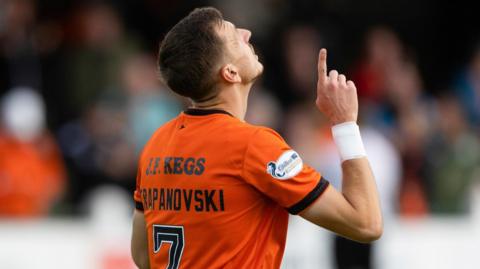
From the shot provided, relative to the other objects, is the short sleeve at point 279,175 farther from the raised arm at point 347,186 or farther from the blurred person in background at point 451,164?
the blurred person in background at point 451,164

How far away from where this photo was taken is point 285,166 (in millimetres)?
3779

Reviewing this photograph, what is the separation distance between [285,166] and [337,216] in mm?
277

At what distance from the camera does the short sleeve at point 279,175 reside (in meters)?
3.77

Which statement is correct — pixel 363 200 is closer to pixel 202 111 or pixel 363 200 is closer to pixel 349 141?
pixel 349 141

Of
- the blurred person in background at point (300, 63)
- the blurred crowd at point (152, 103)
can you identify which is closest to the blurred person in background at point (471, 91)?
the blurred crowd at point (152, 103)

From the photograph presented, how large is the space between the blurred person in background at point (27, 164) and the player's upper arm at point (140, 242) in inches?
219

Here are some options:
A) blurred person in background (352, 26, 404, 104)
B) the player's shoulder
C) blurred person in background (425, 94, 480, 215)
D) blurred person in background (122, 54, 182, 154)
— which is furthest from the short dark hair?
blurred person in background (352, 26, 404, 104)

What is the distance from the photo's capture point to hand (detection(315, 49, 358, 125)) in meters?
4.04

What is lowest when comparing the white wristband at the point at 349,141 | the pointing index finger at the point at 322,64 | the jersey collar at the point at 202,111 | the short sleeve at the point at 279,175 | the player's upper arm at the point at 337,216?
the player's upper arm at the point at 337,216

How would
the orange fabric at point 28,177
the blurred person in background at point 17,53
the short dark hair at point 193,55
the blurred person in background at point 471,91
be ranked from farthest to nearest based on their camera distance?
1. the blurred person in background at point 471,91
2. the blurred person in background at point 17,53
3. the orange fabric at point 28,177
4. the short dark hair at point 193,55

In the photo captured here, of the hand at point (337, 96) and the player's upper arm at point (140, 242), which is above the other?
the hand at point (337, 96)

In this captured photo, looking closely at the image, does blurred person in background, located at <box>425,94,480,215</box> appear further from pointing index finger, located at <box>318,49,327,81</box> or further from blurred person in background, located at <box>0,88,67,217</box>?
pointing index finger, located at <box>318,49,327,81</box>

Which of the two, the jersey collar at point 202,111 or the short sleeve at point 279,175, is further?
the jersey collar at point 202,111

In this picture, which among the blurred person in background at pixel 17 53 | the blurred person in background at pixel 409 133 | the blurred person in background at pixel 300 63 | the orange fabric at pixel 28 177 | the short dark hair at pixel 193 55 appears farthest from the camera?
the blurred person in background at pixel 300 63
